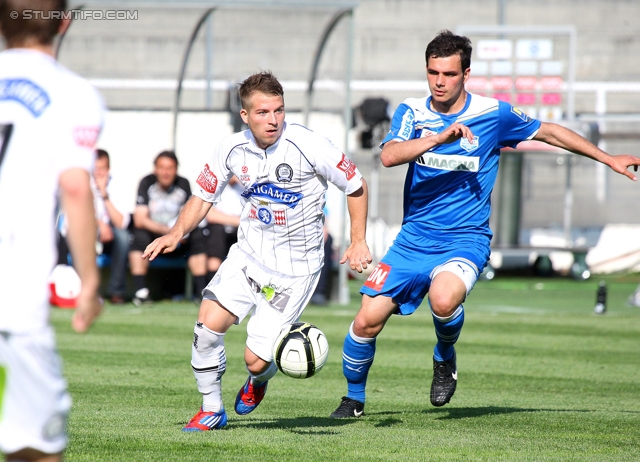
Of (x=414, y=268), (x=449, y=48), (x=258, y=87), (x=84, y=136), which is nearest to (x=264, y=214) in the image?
(x=258, y=87)

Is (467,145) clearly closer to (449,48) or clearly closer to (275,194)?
(449,48)

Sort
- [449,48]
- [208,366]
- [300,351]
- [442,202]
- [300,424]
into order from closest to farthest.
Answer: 1. [300,351]
2. [208,366]
3. [300,424]
4. [449,48]
5. [442,202]

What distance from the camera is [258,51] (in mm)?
15453

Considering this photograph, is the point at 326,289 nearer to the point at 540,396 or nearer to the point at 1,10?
the point at 540,396

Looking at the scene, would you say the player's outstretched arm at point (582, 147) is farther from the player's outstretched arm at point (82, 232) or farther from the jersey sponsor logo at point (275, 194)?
the player's outstretched arm at point (82, 232)

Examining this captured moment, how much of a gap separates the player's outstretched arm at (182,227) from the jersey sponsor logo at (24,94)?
2.06 metres

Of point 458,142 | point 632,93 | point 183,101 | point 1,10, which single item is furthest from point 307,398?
point 632,93

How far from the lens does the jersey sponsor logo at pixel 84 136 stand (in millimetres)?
2828

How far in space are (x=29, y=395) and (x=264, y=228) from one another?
298 centimetres

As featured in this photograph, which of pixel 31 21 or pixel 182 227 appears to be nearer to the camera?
pixel 31 21

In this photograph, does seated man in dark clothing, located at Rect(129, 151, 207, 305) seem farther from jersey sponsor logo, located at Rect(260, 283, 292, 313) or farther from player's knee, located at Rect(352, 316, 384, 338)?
jersey sponsor logo, located at Rect(260, 283, 292, 313)

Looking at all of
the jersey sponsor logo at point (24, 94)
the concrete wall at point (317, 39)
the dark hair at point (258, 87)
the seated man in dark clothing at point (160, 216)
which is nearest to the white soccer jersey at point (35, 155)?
the jersey sponsor logo at point (24, 94)

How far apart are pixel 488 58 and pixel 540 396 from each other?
11.7m

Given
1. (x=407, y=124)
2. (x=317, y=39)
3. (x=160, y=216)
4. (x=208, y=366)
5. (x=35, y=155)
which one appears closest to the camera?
(x=35, y=155)
